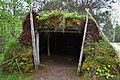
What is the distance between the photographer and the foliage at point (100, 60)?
880 cm

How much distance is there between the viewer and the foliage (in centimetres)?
880

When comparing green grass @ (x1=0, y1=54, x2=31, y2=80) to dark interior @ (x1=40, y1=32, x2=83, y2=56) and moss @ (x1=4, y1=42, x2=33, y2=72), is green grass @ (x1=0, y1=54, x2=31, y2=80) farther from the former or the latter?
dark interior @ (x1=40, y1=32, x2=83, y2=56)

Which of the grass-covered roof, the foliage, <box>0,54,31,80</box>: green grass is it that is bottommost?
<box>0,54,31,80</box>: green grass

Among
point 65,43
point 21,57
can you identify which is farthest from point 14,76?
point 65,43

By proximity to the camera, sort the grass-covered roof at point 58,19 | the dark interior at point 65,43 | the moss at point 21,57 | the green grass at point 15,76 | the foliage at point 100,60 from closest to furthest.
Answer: the foliage at point 100,60, the green grass at point 15,76, the moss at point 21,57, the grass-covered roof at point 58,19, the dark interior at point 65,43

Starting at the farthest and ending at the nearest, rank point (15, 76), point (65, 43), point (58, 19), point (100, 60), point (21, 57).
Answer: point (65, 43)
point (58, 19)
point (21, 57)
point (100, 60)
point (15, 76)

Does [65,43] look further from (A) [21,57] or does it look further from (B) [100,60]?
(B) [100,60]

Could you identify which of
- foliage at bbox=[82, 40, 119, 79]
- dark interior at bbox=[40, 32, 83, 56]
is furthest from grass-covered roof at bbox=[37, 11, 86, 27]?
dark interior at bbox=[40, 32, 83, 56]

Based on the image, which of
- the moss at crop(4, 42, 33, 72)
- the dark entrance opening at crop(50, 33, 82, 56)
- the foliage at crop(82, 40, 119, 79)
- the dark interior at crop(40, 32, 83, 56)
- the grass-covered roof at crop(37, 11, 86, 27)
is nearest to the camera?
the foliage at crop(82, 40, 119, 79)

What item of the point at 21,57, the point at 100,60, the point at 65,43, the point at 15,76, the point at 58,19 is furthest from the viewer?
the point at 65,43

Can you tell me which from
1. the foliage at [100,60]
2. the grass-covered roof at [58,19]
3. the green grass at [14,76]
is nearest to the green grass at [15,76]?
the green grass at [14,76]

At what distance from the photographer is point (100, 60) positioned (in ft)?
30.6

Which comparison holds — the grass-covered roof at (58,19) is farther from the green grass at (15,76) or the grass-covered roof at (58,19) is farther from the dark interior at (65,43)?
the dark interior at (65,43)

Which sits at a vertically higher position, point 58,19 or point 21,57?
point 58,19
